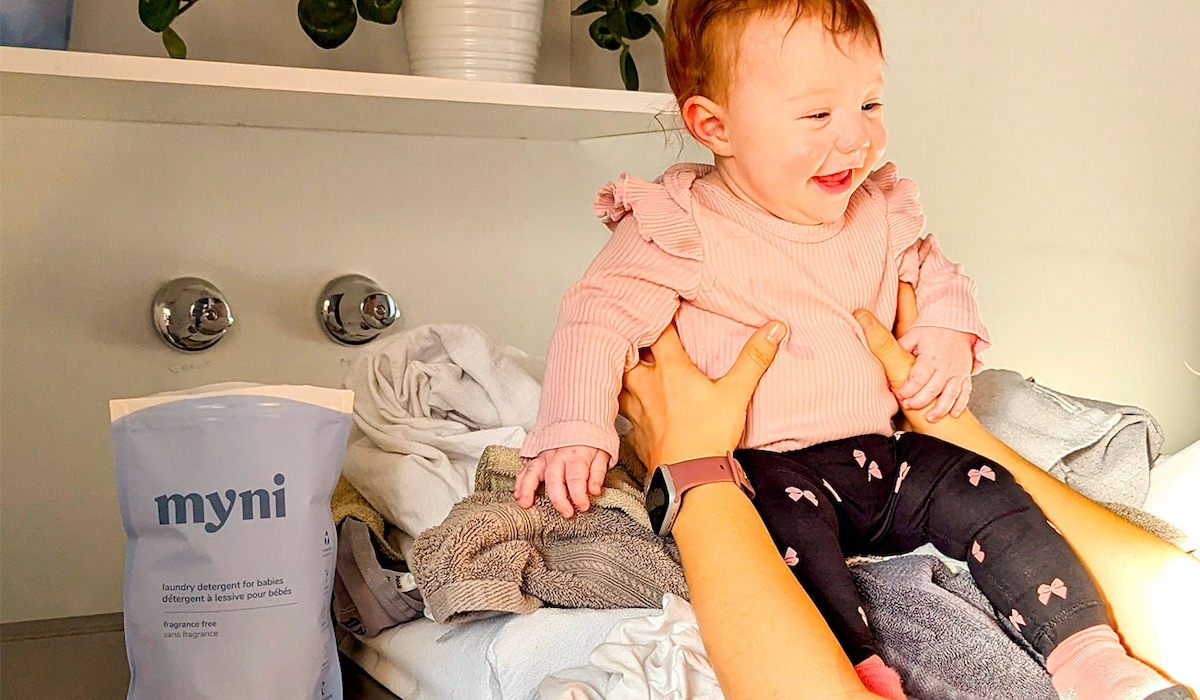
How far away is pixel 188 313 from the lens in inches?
53.4

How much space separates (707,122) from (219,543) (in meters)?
0.53

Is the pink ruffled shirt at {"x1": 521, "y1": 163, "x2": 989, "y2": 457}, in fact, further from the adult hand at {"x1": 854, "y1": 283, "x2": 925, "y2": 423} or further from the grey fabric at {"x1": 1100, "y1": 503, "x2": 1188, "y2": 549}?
the grey fabric at {"x1": 1100, "y1": 503, "x2": 1188, "y2": 549}

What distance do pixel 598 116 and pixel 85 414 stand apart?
2.19 ft

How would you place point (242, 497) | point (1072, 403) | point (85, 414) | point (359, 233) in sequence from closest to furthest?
point (242, 497) < point (1072, 403) < point (85, 414) < point (359, 233)

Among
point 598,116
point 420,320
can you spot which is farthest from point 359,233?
point 598,116

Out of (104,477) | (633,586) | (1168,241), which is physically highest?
(1168,241)

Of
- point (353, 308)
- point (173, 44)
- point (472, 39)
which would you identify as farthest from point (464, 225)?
point (173, 44)

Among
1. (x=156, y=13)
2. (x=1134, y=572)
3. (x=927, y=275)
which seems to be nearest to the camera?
(x=1134, y=572)

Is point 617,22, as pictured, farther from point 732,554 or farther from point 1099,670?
point 1099,670

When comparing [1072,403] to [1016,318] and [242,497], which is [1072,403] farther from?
[242,497]

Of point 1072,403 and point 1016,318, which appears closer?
point 1072,403

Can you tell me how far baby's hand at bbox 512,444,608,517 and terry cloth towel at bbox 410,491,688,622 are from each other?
0.09 ft

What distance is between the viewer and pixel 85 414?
1349mm

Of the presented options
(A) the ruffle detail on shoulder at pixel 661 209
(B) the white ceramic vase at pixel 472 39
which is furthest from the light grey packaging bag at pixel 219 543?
(B) the white ceramic vase at pixel 472 39
